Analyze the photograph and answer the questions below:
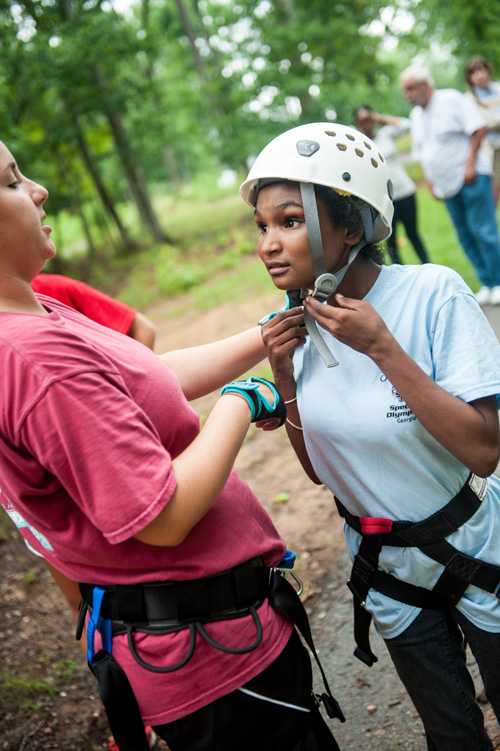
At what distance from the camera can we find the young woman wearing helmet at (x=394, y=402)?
189cm

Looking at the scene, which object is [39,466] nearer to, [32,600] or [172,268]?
[32,600]

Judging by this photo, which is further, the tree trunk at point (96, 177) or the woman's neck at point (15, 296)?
the tree trunk at point (96, 177)

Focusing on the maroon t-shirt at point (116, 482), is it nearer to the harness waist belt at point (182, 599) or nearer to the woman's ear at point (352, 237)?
the harness waist belt at point (182, 599)

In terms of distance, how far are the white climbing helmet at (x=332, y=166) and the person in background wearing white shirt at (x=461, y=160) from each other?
557cm

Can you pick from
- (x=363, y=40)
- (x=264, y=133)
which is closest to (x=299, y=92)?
(x=264, y=133)

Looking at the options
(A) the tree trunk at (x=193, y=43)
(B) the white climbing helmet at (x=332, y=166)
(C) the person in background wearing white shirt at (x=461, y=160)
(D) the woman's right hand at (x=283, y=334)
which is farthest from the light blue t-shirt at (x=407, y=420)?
(A) the tree trunk at (x=193, y=43)

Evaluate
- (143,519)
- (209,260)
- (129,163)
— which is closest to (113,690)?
(143,519)

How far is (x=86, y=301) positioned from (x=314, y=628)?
2.30 metres

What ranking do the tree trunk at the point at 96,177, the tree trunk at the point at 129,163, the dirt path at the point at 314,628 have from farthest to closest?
1. the tree trunk at the point at 96,177
2. the tree trunk at the point at 129,163
3. the dirt path at the point at 314,628

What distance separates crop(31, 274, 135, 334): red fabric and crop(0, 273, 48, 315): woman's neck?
170cm

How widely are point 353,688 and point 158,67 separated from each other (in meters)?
39.5

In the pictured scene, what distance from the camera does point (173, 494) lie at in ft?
5.28

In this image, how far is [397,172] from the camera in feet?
27.4

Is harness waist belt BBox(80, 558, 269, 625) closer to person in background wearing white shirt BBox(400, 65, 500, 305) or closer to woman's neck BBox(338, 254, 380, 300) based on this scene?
woman's neck BBox(338, 254, 380, 300)
